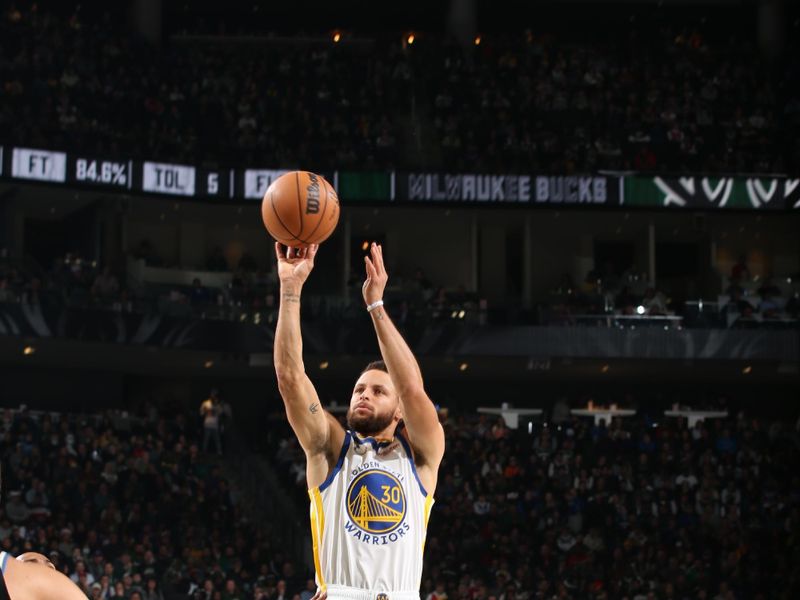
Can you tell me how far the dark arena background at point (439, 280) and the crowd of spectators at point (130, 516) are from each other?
77 millimetres

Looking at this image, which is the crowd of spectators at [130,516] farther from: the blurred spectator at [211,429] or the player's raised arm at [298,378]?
the player's raised arm at [298,378]

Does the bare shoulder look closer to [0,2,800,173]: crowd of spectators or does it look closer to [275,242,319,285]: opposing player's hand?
[275,242,319,285]: opposing player's hand

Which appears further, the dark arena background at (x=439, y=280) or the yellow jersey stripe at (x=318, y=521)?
the dark arena background at (x=439, y=280)

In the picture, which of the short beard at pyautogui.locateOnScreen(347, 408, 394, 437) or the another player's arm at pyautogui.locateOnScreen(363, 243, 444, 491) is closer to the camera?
the another player's arm at pyautogui.locateOnScreen(363, 243, 444, 491)

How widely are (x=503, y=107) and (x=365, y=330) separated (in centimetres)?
774

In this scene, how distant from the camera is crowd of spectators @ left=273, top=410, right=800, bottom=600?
2452 centimetres

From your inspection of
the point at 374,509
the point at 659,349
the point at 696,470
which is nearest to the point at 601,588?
the point at 696,470

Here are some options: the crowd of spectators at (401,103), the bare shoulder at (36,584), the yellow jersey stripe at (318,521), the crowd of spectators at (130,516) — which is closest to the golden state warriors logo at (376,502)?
the yellow jersey stripe at (318,521)

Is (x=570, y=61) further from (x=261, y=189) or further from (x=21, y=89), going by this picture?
(x=21, y=89)

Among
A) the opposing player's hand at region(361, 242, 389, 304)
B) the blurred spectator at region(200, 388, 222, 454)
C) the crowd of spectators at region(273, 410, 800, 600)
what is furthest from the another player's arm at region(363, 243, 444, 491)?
the blurred spectator at region(200, 388, 222, 454)

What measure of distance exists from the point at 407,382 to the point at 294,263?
81 cm

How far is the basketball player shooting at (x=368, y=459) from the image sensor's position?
6.96m

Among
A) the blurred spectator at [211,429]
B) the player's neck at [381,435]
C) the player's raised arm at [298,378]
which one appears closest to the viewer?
the player's raised arm at [298,378]

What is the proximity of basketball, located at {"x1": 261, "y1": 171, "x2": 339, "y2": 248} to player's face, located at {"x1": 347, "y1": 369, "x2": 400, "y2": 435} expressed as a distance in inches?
29.6
